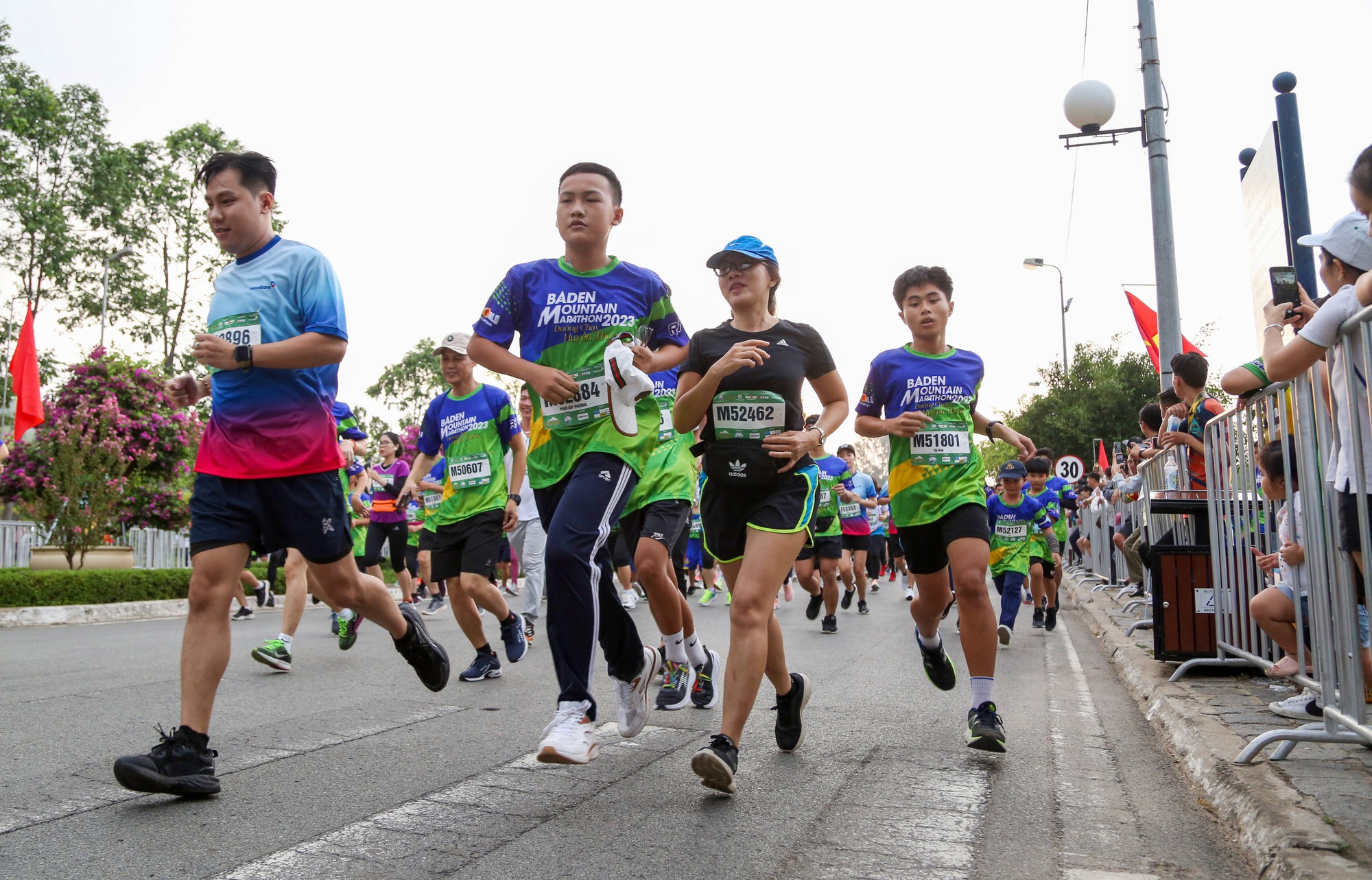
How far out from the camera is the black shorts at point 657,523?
18.5 feet

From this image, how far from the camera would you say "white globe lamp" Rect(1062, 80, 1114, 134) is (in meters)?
12.6

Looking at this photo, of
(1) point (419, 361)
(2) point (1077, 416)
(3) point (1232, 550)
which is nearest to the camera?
(3) point (1232, 550)

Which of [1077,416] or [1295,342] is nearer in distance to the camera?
[1295,342]

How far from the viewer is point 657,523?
5.71 m

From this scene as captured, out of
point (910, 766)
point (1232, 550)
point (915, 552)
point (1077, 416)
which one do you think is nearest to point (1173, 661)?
point (1232, 550)

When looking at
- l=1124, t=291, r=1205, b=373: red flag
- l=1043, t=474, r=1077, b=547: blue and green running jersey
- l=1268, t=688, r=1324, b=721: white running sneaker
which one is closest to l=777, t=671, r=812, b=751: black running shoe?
l=1268, t=688, r=1324, b=721: white running sneaker

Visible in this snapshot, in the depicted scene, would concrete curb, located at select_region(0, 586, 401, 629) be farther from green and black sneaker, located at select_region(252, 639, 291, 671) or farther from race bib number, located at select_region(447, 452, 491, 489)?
race bib number, located at select_region(447, 452, 491, 489)

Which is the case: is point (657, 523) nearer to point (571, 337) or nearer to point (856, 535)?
point (571, 337)

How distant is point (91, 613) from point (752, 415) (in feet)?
38.8

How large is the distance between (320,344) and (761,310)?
5.59ft

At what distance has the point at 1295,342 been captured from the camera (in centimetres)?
400

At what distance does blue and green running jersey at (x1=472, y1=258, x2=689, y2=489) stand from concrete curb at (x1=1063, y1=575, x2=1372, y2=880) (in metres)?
2.28

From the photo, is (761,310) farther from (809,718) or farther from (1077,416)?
(1077,416)

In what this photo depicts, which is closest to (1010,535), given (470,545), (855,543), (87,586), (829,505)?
(829,505)
